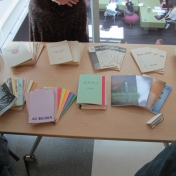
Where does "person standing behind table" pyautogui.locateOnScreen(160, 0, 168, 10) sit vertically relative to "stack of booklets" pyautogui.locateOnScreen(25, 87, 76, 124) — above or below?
above

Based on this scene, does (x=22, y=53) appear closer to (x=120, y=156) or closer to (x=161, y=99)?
(x=161, y=99)

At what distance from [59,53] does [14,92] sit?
0.35m

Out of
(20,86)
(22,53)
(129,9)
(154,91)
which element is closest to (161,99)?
(154,91)

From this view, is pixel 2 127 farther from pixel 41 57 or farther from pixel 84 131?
pixel 41 57

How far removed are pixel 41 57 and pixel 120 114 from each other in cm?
58

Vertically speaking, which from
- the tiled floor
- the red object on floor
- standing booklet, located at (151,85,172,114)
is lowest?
the tiled floor

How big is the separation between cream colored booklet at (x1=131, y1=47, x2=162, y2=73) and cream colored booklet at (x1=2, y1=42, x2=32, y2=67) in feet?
1.97

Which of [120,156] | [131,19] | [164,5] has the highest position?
[164,5]

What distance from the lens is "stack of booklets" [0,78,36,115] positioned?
0.99 meters

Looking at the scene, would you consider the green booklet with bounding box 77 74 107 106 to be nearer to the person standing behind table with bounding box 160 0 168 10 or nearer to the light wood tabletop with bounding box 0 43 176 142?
the light wood tabletop with bounding box 0 43 176 142

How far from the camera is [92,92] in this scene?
3.44ft

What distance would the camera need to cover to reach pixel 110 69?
46.4 inches

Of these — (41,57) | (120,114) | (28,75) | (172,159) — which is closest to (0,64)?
(28,75)

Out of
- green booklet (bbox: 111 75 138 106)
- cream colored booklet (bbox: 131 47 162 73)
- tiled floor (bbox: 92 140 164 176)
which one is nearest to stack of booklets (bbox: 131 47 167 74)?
cream colored booklet (bbox: 131 47 162 73)
